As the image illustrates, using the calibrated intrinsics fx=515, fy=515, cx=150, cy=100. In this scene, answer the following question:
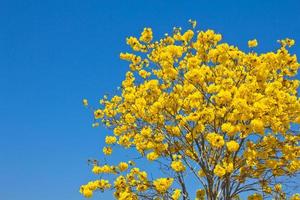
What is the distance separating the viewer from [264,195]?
15.7 m

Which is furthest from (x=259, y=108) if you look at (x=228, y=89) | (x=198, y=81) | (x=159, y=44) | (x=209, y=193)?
(x=159, y=44)

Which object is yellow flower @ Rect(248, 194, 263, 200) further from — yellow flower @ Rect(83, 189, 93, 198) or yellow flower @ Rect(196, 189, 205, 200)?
yellow flower @ Rect(83, 189, 93, 198)

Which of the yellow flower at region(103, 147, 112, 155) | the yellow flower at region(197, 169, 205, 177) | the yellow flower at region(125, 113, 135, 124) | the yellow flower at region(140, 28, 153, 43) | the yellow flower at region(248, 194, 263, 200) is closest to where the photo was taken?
the yellow flower at region(248, 194, 263, 200)

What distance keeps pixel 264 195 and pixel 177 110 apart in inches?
148

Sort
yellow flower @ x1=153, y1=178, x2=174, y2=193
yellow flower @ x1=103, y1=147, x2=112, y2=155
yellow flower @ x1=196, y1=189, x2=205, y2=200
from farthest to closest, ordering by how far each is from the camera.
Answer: yellow flower @ x1=103, y1=147, x2=112, y2=155, yellow flower @ x1=196, y1=189, x2=205, y2=200, yellow flower @ x1=153, y1=178, x2=174, y2=193

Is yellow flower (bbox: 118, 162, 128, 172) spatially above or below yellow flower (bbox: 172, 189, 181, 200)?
above

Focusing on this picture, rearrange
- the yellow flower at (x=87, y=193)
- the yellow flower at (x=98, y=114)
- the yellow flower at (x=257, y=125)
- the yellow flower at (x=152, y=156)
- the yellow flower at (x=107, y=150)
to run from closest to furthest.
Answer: the yellow flower at (x=257, y=125) < the yellow flower at (x=87, y=193) < the yellow flower at (x=152, y=156) < the yellow flower at (x=107, y=150) < the yellow flower at (x=98, y=114)

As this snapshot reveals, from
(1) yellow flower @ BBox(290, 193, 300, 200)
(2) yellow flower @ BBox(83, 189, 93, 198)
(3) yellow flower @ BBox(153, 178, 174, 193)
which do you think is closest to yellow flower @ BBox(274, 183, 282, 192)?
(1) yellow flower @ BBox(290, 193, 300, 200)

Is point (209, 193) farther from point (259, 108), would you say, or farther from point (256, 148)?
point (259, 108)

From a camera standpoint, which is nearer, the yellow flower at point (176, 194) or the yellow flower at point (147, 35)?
the yellow flower at point (176, 194)

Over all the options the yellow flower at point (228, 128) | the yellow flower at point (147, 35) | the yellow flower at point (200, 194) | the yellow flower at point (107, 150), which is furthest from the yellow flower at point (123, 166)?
the yellow flower at point (147, 35)

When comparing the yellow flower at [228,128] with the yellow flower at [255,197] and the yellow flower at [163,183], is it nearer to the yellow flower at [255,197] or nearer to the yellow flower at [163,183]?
the yellow flower at [163,183]

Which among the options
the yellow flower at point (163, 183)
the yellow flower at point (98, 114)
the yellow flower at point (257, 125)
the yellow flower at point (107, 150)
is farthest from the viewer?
the yellow flower at point (98, 114)

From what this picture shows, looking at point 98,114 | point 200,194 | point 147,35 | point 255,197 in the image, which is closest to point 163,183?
point 200,194
